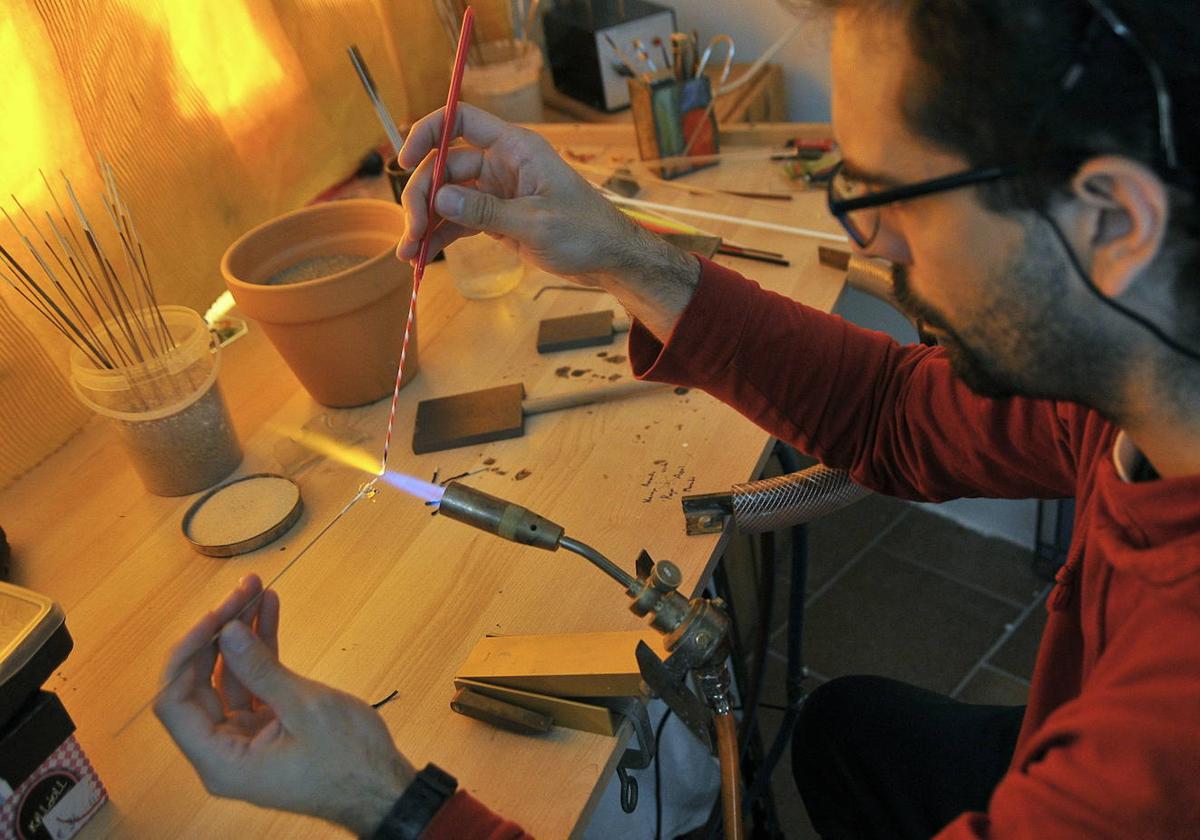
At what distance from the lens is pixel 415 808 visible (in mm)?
814

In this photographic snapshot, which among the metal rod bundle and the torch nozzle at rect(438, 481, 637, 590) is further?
the metal rod bundle

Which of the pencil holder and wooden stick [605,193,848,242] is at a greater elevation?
the pencil holder

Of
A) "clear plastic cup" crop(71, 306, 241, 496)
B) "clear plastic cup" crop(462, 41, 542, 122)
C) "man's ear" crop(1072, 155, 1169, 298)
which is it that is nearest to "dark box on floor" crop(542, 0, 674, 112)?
"clear plastic cup" crop(462, 41, 542, 122)

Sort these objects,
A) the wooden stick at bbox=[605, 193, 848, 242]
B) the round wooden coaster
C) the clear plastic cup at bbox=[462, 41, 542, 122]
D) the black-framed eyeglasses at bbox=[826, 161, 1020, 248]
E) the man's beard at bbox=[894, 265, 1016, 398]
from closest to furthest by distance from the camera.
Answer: the black-framed eyeglasses at bbox=[826, 161, 1020, 248] < the man's beard at bbox=[894, 265, 1016, 398] < the round wooden coaster < the wooden stick at bbox=[605, 193, 848, 242] < the clear plastic cup at bbox=[462, 41, 542, 122]

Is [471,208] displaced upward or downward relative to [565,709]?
upward

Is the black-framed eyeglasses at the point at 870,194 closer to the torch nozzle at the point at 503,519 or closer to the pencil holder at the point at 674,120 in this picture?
the torch nozzle at the point at 503,519

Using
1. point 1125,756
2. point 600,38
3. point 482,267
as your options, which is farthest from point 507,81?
point 1125,756

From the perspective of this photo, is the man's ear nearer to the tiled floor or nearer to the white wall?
the tiled floor

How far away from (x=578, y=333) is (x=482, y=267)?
0.78 ft

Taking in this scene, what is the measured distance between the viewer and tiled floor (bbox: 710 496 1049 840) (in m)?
2.05

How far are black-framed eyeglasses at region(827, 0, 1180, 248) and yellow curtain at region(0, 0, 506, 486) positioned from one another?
3.07 feet

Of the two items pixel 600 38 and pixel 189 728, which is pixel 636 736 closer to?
pixel 189 728

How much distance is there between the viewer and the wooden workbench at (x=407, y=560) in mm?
924

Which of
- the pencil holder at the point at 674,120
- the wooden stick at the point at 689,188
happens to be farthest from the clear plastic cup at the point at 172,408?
the pencil holder at the point at 674,120
